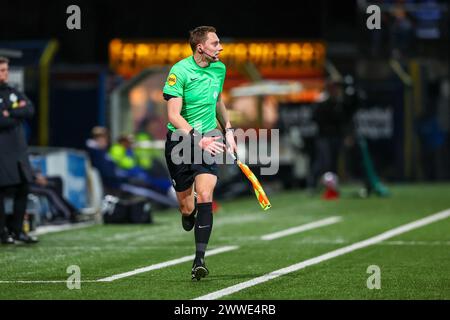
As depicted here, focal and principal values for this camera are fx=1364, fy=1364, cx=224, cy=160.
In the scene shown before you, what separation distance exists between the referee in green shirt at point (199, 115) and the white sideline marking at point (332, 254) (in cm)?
59

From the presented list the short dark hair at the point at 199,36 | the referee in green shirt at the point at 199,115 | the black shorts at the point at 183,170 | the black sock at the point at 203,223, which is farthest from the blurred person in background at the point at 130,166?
the short dark hair at the point at 199,36

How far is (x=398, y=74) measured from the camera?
3291 centimetres

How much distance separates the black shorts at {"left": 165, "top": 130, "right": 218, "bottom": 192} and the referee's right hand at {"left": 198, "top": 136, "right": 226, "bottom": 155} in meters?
0.17

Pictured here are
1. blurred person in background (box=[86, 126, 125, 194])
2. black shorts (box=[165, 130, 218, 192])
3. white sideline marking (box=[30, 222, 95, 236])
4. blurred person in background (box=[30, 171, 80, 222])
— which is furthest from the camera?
blurred person in background (box=[86, 126, 125, 194])

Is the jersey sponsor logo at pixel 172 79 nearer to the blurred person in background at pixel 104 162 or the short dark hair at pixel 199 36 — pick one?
the short dark hair at pixel 199 36

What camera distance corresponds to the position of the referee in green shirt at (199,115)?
11398 mm

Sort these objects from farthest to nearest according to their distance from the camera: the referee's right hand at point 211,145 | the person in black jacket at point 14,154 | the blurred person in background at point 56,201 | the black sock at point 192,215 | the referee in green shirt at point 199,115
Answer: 1. the blurred person in background at point 56,201
2. the person in black jacket at point 14,154
3. the black sock at point 192,215
4. the referee in green shirt at point 199,115
5. the referee's right hand at point 211,145

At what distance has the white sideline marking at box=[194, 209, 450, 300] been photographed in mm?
10417

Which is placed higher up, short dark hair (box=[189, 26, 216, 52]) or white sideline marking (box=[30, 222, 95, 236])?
short dark hair (box=[189, 26, 216, 52])

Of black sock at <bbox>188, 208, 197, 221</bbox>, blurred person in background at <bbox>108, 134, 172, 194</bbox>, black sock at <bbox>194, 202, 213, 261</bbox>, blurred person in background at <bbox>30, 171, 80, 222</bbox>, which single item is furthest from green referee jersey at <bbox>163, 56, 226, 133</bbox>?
blurred person in background at <bbox>108, 134, 172, 194</bbox>

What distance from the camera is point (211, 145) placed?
11.3m

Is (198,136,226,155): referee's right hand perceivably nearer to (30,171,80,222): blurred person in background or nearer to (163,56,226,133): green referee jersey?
(163,56,226,133): green referee jersey

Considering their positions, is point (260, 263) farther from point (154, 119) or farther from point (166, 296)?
point (154, 119)

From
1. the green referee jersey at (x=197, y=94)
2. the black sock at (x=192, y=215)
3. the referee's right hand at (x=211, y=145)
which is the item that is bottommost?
the black sock at (x=192, y=215)
